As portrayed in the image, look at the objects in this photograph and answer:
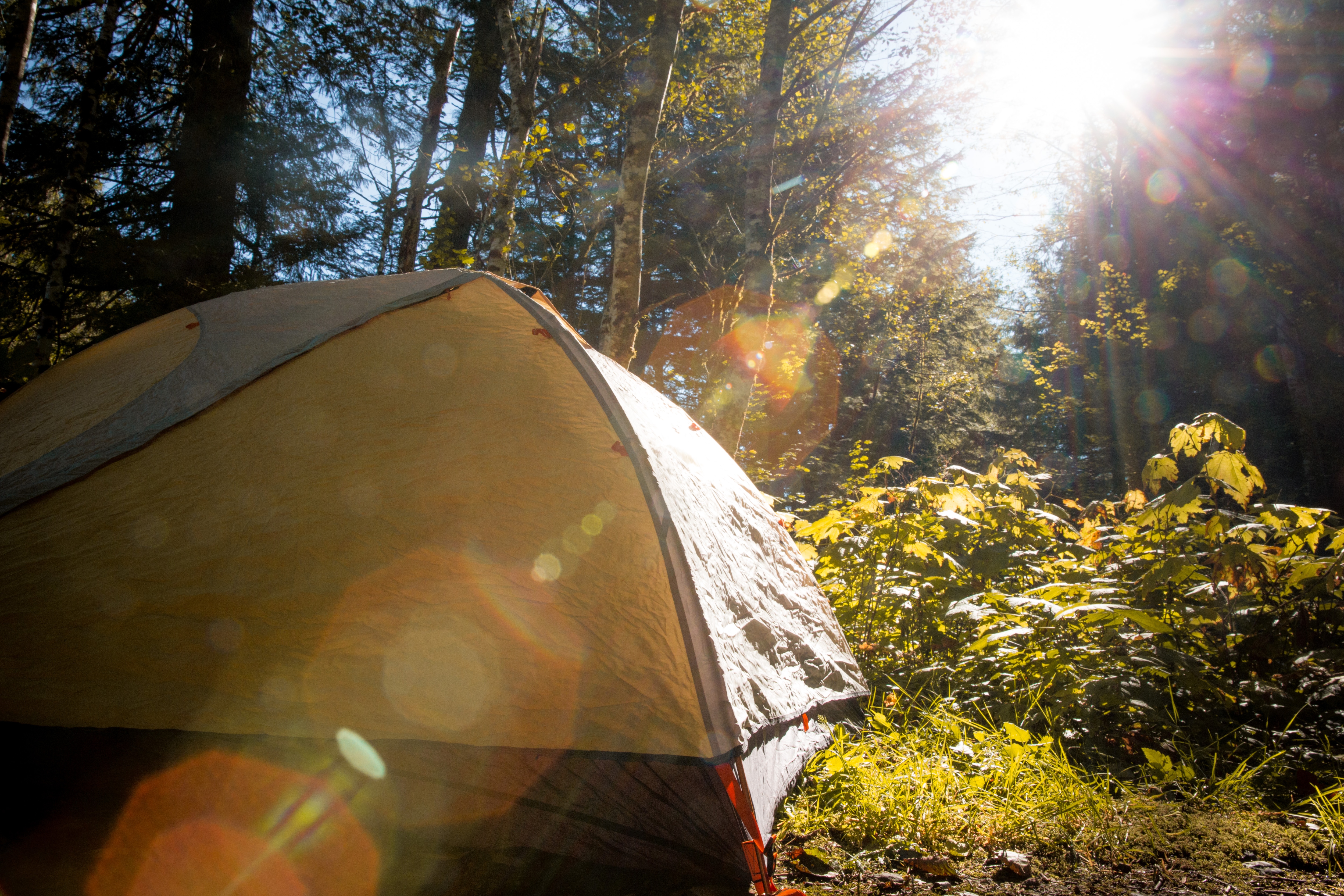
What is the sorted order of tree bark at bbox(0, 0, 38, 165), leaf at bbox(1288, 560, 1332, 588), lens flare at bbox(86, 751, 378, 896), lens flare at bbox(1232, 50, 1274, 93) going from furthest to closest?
lens flare at bbox(1232, 50, 1274, 93) < tree bark at bbox(0, 0, 38, 165) < leaf at bbox(1288, 560, 1332, 588) < lens flare at bbox(86, 751, 378, 896)

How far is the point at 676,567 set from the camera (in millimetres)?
1987

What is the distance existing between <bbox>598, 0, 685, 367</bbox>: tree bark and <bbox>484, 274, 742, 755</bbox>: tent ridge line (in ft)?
9.38

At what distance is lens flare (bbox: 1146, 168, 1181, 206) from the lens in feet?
51.0

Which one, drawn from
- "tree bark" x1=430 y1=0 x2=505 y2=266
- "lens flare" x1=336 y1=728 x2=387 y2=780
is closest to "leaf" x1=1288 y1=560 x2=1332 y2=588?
"lens flare" x1=336 y1=728 x2=387 y2=780

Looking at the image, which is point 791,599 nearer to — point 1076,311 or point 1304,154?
point 1304,154

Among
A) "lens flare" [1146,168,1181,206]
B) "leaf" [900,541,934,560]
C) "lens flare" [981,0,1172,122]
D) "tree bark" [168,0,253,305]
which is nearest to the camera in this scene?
"leaf" [900,541,934,560]

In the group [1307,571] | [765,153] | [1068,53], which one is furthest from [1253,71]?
[1307,571]

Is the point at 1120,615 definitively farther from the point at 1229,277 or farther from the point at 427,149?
the point at 1229,277

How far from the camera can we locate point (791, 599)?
2.62 m

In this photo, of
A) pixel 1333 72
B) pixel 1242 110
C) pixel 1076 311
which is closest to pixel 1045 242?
pixel 1076 311

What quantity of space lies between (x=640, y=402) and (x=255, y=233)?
969cm

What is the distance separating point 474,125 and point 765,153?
6863mm

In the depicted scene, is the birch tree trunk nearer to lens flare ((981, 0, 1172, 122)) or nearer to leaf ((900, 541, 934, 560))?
leaf ((900, 541, 934, 560))

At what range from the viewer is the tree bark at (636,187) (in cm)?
522
